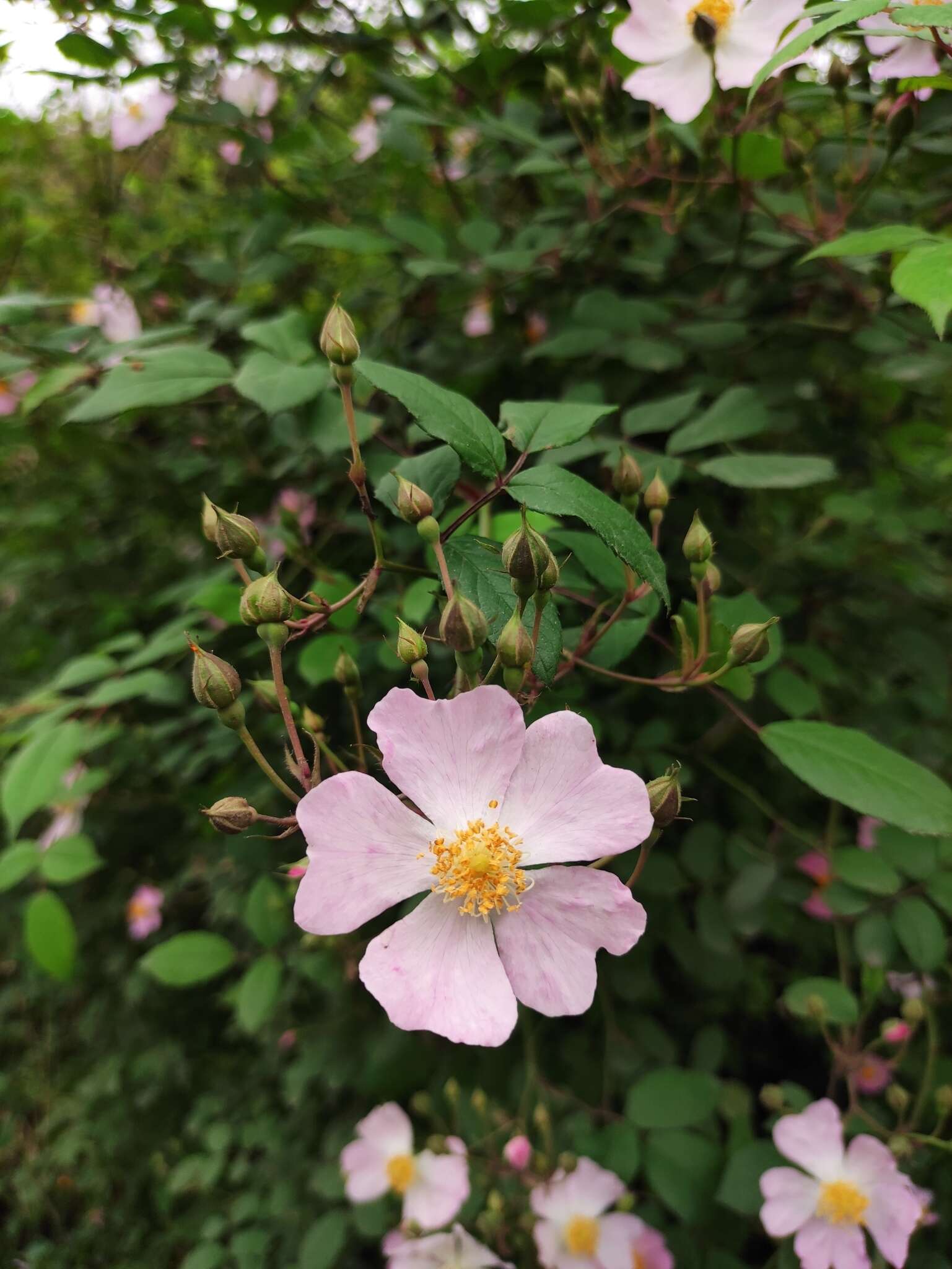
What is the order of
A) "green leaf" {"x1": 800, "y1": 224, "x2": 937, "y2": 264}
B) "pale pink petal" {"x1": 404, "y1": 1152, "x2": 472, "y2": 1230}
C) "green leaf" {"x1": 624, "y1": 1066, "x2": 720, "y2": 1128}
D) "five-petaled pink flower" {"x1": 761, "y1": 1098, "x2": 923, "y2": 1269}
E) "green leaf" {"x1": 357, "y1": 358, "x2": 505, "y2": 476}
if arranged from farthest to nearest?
1. "pale pink petal" {"x1": 404, "y1": 1152, "x2": 472, "y2": 1230}
2. "green leaf" {"x1": 624, "y1": 1066, "x2": 720, "y2": 1128}
3. "five-petaled pink flower" {"x1": 761, "y1": 1098, "x2": 923, "y2": 1269}
4. "green leaf" {"x1": 800, "y1": 224, "x2": 937, "y2": 264}
5. "green leaf" {"x1": 357, "y1": 358, "x2": 505, "y2": 476}

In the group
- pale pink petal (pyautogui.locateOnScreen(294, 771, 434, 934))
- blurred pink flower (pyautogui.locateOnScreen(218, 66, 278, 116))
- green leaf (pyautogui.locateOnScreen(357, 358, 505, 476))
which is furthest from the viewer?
Answer: blurred pink flower (pyautogui.locateOnScreen(218, 66, 278, 116))

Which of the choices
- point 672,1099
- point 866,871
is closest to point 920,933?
point 866,871

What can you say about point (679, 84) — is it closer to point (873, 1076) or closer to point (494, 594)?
point (494, 594)

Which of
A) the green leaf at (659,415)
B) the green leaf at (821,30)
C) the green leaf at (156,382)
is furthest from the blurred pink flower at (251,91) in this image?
the green leaf at (821,30)

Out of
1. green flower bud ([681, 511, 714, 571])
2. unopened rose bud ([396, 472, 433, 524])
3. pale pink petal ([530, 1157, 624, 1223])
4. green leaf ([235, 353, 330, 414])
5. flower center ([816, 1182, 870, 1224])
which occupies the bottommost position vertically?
pale pink petal ([530, 1157, 624, 1223])

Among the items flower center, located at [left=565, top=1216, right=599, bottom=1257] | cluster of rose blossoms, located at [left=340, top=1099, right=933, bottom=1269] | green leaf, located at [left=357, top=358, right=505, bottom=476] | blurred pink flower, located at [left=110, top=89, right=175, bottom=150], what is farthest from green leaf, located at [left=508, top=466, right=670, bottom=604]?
blurred pink flower, located at [left=110, top=89, right=175, bottom=150]

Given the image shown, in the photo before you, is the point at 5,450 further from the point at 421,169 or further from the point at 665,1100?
the point at 665,1100

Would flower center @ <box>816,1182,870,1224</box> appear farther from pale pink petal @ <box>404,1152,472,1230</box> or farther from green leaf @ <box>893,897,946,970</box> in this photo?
pale pink petal @ <box>404,1152,472,1230</box>
